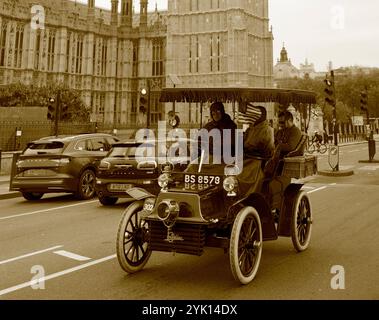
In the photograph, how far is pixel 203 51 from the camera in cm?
5522

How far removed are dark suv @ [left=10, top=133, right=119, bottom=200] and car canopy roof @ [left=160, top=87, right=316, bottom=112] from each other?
518 cm

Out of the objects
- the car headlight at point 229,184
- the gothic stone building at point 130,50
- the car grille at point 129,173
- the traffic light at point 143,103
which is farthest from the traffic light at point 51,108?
the gothic stone building at point 130,50

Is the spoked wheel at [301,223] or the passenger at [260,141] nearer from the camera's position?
the passenger at [260,141]

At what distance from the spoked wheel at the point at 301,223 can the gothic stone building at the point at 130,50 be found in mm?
42672

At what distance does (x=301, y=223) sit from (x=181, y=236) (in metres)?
2.22

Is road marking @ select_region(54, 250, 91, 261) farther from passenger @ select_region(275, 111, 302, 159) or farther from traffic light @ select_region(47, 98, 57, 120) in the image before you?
traffic light @ select_region(47, 98, 57, 120)

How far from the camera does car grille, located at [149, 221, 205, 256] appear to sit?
13.9ft

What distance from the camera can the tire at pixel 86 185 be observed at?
10.5 m

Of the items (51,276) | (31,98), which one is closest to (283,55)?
(31,98)

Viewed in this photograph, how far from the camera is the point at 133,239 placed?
15.5 ft

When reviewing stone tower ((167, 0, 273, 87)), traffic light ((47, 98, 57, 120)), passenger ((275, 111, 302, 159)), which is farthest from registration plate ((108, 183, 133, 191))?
stone tower ((167, 0, 273, 87))

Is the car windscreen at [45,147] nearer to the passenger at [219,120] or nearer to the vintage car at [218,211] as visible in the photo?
the vintage car at [218,211]

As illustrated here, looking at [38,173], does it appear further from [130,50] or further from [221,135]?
[130,50]
